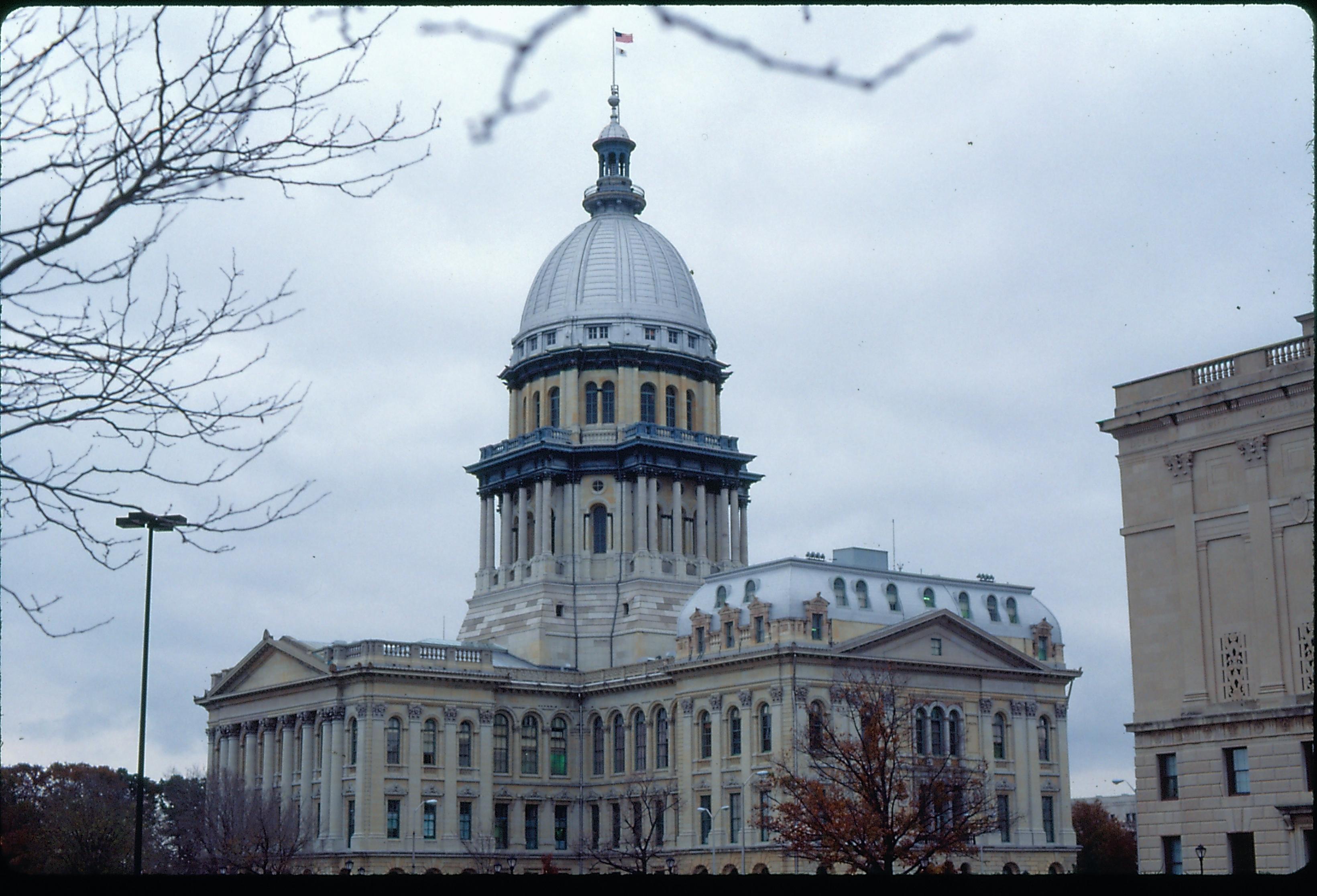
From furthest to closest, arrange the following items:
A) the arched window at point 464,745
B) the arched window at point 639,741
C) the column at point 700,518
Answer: the column at point 700,518 → the arched window at point 639,741 → the arched window at point 464,745

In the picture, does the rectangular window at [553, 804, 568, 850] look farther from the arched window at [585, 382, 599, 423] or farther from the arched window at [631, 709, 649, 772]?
the arched window at [585, 382, 599, 423]

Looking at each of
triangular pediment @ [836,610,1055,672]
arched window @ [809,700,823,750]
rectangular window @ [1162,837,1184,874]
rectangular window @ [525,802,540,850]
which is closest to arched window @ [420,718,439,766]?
rectangular window @ [525,802,540,850]

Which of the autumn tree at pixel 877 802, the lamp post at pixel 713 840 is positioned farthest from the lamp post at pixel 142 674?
the lamp post at pixel 713 840

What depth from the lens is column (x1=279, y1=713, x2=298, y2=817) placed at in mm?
115312

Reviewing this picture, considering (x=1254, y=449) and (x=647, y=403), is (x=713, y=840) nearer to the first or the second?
(x=647, y=403)

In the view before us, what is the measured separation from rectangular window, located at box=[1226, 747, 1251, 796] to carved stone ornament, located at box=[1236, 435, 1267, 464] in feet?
31.8

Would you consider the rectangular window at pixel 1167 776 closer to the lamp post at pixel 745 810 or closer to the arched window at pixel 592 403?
the lamp post at pixel 745 810

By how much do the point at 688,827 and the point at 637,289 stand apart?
44.3 meters

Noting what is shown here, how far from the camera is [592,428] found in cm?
12694

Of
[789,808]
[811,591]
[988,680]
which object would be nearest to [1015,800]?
[988,680]

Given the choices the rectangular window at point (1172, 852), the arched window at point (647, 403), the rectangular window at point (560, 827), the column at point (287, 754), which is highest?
the arched window at point (647, 403)

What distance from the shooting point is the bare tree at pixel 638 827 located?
10388 centimetres

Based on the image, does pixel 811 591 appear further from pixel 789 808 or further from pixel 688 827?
pixel 789 808

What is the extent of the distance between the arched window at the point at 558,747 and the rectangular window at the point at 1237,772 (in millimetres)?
65462
